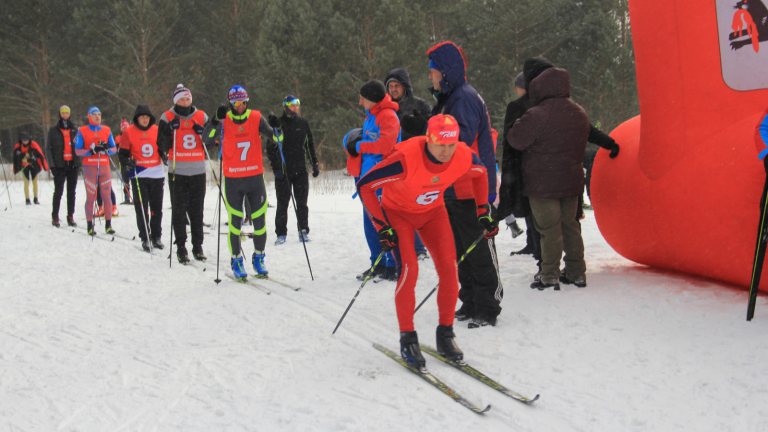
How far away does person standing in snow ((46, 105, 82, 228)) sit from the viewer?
1033cm

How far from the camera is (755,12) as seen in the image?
3828 millimetres

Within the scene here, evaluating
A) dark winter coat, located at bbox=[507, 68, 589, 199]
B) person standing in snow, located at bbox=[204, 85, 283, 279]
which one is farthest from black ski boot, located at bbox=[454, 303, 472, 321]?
person standing in snow, located at bbox=[204, 85, 283, 279]

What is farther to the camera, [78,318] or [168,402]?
[78,318]

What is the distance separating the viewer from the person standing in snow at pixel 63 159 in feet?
33.9

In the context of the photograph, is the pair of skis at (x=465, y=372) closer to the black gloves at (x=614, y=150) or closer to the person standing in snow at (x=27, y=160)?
the black gloves at (x=614, y=150)

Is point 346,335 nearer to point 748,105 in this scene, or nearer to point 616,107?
point 748,105

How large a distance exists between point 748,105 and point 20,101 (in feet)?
104

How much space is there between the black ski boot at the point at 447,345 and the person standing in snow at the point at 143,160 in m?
5.36

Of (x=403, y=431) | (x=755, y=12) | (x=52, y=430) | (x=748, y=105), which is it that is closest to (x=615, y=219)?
(x=748, y=105)

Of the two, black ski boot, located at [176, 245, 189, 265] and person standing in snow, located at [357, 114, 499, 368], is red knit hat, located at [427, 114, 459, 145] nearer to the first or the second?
person standing in snow, located at [357, 114, 499, 368]

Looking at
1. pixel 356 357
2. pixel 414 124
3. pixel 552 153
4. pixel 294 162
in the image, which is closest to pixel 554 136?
pixel 552 153

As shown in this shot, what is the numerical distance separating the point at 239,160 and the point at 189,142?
1.42 meters

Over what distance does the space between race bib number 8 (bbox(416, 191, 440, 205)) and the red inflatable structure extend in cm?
224

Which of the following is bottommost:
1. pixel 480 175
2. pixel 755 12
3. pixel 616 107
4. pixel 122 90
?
pixel 480 175
